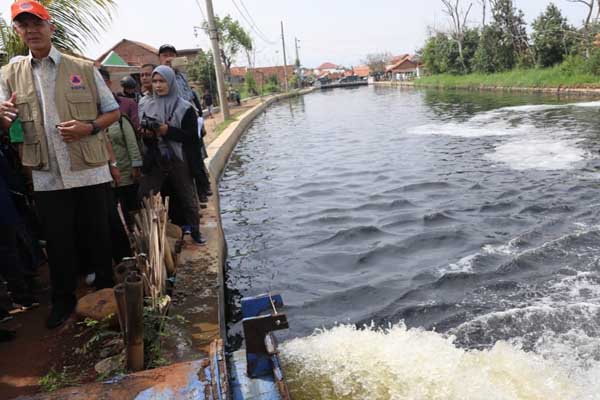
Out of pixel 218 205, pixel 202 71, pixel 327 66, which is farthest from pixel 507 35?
pixel 327 66

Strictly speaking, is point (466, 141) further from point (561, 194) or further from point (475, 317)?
point (475, 317)

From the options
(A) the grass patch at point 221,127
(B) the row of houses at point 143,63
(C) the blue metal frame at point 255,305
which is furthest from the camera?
(A) the grass patch at point 221,127

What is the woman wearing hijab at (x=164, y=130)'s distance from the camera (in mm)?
4172

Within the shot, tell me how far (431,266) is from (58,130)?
3585mm

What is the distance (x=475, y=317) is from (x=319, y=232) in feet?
9.06

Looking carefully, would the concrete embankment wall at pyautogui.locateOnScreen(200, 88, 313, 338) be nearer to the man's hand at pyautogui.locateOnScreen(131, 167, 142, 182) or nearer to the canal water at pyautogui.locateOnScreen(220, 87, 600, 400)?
the canal water at pyautogui.locateOnScreen(220, 87, 600, 400)

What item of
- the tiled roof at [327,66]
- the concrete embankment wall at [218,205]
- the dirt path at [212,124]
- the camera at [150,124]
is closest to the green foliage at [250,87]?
the dirt path at [212,124]

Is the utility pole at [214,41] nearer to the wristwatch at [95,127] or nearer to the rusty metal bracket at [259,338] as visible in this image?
the wristwatch at [95,127]

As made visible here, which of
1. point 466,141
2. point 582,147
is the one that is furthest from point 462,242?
point 466,141

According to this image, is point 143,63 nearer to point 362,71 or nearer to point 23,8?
point 23,8

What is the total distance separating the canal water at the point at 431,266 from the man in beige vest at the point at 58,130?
1.58m

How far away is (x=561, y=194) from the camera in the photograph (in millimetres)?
6723

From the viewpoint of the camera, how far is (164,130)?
4145mm

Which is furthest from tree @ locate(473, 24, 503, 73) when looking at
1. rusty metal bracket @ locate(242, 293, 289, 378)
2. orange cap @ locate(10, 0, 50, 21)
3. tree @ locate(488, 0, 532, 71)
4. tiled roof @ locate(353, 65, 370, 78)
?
tiled roof @ locate(353, 65, 370, 78)
